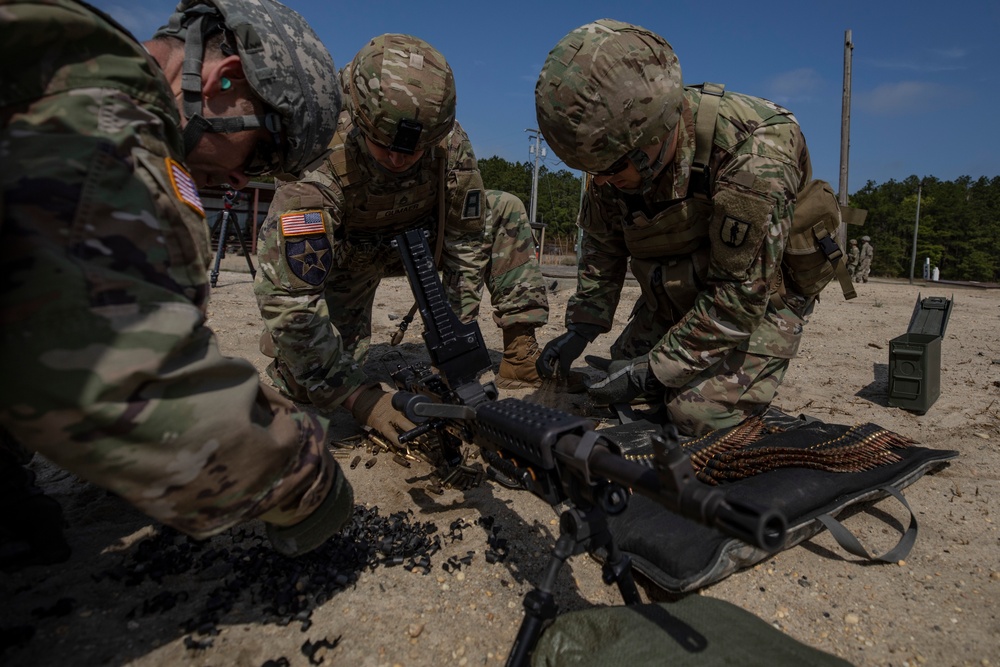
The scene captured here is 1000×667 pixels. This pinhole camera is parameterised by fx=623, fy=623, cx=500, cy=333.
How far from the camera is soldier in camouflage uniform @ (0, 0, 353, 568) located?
4.15 ft

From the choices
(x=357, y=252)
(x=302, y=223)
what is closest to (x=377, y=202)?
(x=357, y=252)

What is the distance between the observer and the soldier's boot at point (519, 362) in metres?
4.94

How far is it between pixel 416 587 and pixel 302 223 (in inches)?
89.6

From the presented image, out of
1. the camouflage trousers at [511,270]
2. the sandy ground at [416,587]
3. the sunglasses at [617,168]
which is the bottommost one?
the sandy ground at [416,587]

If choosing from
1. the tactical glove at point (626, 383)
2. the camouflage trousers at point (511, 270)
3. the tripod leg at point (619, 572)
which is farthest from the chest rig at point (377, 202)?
the tripod leg at point (619, 572)

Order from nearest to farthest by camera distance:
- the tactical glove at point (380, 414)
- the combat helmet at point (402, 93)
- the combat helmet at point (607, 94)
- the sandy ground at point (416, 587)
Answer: the sandy ground at point (416, 587)
the combat helmet at point (607, 94)
the tactical glove at point (380, 414)
the combat helmet at point (402, 93)

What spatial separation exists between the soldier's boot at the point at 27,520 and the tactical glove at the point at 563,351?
108 inches

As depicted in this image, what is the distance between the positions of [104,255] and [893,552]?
288 cm

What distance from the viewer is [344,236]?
434 centimetres

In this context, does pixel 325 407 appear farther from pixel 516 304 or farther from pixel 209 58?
pixel 209 58

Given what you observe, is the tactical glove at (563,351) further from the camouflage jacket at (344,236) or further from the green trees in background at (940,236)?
the green trees in background at (940,236)

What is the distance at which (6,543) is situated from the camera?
2.21 metres

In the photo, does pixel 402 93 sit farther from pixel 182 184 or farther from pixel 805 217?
pixel 805 217

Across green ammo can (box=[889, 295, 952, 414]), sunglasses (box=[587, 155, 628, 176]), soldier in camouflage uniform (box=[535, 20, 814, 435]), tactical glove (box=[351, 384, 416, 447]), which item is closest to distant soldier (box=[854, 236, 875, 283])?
green ammo can (box=[889, 295, 952, 414])
